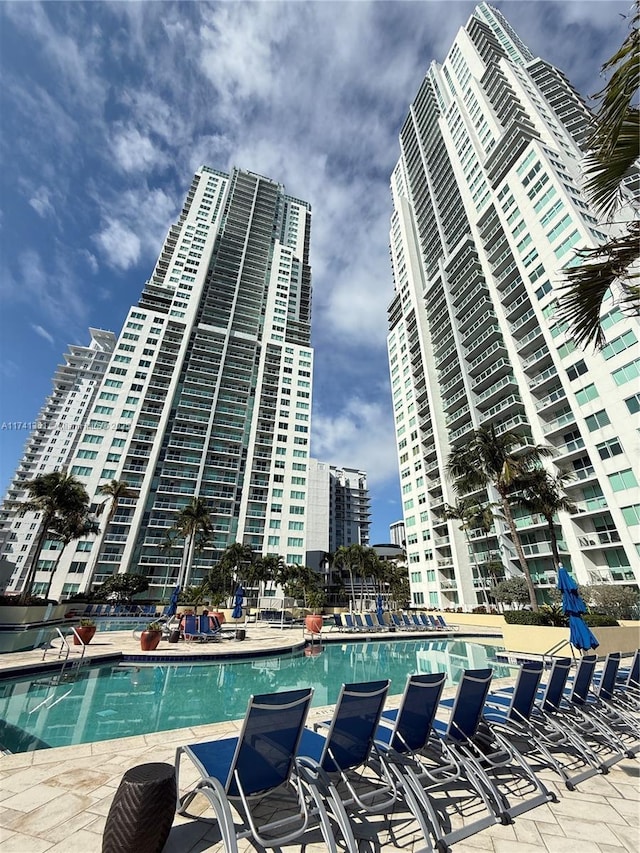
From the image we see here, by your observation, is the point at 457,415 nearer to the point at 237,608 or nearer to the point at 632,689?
the point at 237,608

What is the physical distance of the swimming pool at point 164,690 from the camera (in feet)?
21.8

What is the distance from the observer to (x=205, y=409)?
193ft

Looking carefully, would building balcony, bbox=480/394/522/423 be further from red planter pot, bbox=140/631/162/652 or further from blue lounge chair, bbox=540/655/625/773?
red planter pot, bbox=140/631/162/652

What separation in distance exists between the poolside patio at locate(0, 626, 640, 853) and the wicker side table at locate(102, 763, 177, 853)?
1.71ft

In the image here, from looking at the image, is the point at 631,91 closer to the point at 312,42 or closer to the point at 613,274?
the point at 613,274

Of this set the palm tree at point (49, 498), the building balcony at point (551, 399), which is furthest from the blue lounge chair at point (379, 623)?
the building balcony at point (551, 399)

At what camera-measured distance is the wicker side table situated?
2.34 metres

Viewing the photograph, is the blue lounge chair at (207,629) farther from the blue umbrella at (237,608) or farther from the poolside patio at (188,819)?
the poolside patio at (188,819)

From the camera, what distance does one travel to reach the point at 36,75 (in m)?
12.8

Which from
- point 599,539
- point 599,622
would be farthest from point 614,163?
point 599,539

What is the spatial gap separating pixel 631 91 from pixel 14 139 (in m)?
16.1

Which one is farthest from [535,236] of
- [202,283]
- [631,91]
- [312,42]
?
[202,283]

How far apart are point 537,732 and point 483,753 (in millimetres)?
1031

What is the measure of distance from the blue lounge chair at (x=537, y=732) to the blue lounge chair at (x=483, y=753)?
0.37m
